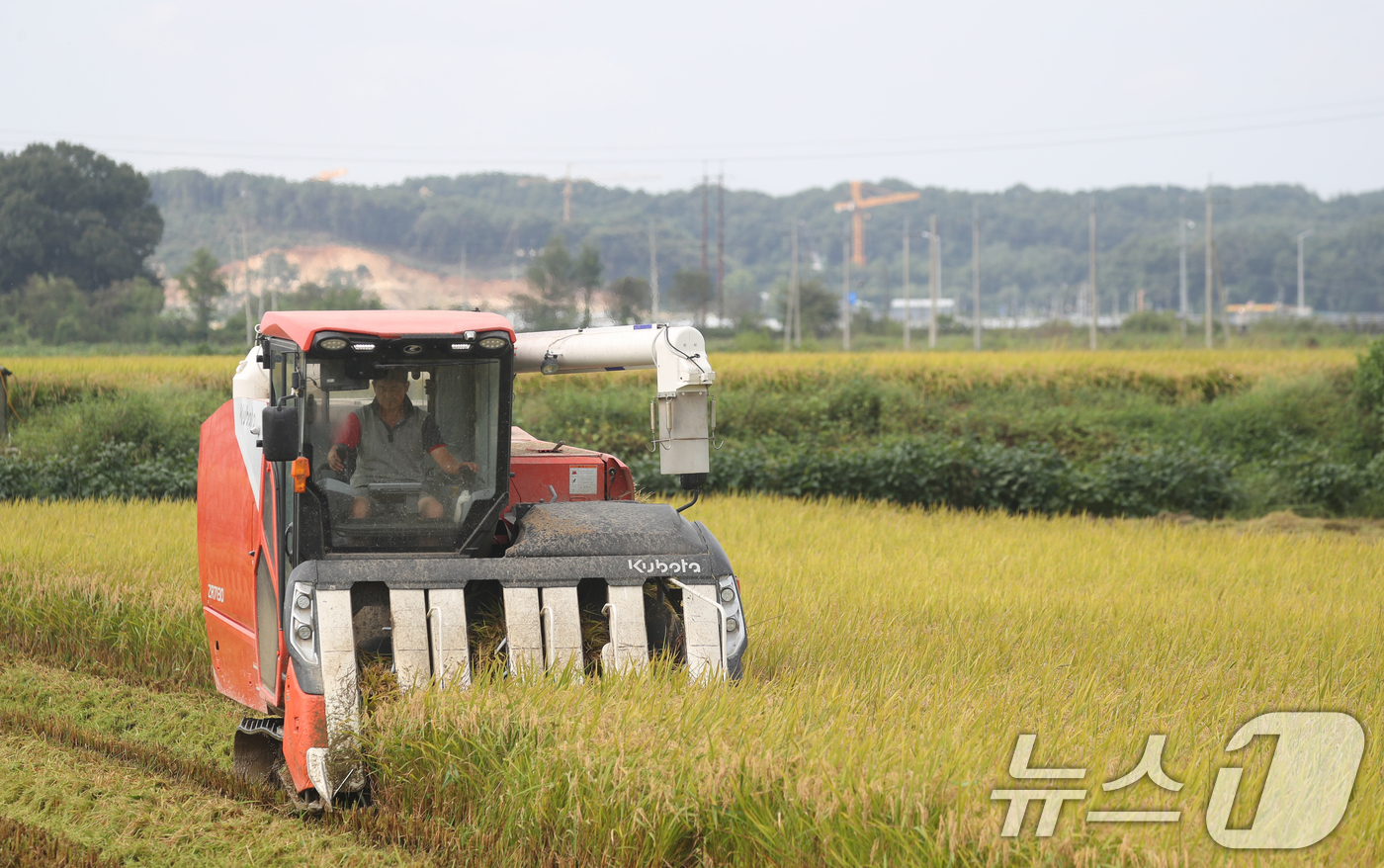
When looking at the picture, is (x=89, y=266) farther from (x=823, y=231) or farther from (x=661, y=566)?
(x=823, y=231)

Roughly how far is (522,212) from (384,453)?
67112 mm

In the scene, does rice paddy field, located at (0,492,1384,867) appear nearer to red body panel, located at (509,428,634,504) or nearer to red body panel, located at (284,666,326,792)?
red body panel, located at (284,666,326,792)

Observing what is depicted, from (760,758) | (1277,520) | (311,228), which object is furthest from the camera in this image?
(311,228)

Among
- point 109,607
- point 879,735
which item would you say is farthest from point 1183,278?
point 879,735

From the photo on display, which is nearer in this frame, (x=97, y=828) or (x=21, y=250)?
(x=97, y=828)

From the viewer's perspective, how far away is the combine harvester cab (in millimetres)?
4840

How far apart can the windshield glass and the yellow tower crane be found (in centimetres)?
9939

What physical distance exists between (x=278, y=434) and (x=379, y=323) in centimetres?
76

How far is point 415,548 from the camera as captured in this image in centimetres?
537

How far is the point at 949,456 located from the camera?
1528cm

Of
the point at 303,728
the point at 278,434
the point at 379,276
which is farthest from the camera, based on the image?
the point at 379,276

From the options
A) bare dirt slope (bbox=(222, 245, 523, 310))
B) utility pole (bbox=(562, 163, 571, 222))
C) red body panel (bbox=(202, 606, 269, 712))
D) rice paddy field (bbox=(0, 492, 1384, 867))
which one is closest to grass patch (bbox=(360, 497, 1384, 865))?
rice paddy field (bbox=(0, 492, 1384, 867))

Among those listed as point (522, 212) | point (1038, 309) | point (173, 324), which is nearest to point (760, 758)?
point (173, 324)

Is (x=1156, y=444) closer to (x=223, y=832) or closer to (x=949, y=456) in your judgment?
(x=949, y=456)
